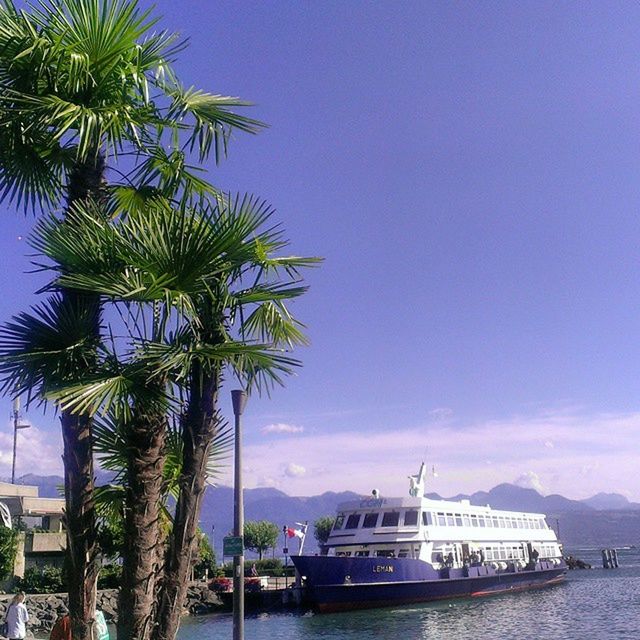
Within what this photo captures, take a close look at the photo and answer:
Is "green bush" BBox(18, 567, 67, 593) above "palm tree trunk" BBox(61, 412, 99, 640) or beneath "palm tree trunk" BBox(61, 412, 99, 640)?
beneath

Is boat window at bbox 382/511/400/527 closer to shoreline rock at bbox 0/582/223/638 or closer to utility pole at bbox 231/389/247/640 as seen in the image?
shoreline rock at bbox 0/582/223/638

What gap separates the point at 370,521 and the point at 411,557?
10.1 feet

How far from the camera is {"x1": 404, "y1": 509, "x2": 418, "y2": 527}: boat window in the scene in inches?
1451

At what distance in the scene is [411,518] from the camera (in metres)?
37.2

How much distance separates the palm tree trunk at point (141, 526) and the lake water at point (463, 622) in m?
22.2

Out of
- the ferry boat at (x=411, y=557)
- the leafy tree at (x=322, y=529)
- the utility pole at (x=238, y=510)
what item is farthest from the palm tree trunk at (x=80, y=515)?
the leafy tree at (x=322, y=529)

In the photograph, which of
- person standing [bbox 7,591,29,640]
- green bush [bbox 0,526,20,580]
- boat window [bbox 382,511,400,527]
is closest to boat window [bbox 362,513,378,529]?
boat window [bbox 382,511,400,527]

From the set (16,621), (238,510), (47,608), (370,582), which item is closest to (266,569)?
(370,582)

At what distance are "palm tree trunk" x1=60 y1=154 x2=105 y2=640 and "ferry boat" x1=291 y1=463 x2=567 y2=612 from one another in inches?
1076

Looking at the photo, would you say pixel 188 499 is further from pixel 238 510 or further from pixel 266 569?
pixel 266 569

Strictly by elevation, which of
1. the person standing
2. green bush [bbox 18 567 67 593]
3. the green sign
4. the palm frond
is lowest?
green bush [bbox 18 567 67 593]

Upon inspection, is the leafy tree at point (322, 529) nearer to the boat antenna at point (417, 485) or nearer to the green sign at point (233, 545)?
the boat antenna at point (417, 485)

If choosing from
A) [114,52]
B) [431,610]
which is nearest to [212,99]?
[114,52]

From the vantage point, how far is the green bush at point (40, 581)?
32.2 meters
